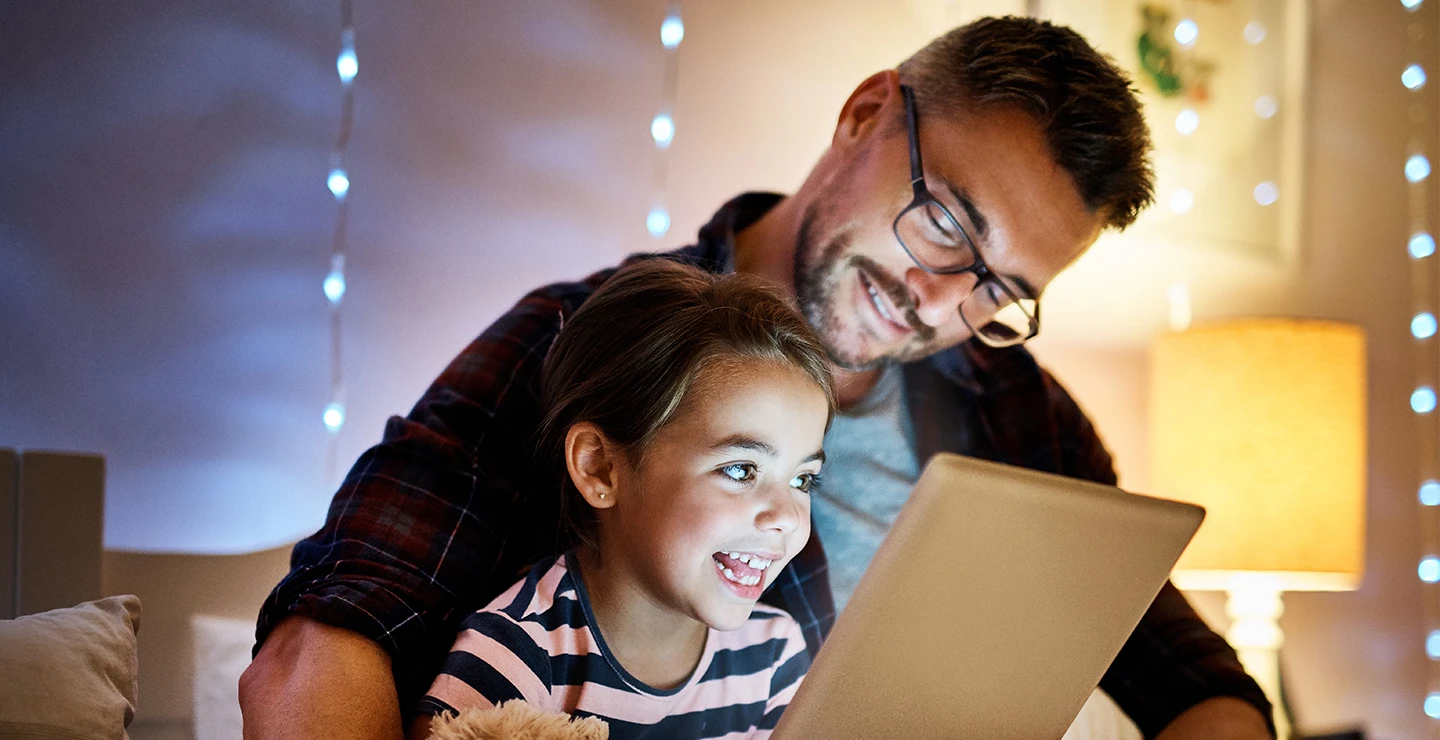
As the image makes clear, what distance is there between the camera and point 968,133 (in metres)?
1.28

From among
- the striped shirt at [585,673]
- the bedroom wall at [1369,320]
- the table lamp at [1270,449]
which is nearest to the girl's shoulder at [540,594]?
the striped shirt at [585,673]

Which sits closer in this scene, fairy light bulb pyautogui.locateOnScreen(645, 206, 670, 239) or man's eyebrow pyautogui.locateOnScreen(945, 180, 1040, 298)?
man's eyebrow pyautogui.locateOnScreen(945, 180, 1040, 298)

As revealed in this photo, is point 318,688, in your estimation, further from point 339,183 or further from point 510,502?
point 339,183

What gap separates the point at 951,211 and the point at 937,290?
0.09m

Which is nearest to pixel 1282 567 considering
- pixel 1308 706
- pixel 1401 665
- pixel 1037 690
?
pixel 1308 706

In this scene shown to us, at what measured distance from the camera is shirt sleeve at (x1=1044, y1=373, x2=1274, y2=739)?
4.28 feet

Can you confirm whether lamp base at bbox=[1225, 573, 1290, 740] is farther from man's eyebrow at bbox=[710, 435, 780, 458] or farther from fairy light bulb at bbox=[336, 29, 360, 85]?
fairy light bulb at bbox=[336, 29, 360, 85]

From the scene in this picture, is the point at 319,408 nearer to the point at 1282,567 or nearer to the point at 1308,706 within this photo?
the point at 1282,567

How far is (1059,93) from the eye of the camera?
4.20 feet

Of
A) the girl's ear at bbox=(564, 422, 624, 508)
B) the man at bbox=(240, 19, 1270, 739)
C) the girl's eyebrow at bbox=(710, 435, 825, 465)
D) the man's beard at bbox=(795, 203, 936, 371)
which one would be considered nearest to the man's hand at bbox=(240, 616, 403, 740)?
the man at bbox=(240, 19, 1270, 739)

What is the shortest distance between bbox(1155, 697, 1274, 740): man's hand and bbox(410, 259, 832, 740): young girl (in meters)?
0.49

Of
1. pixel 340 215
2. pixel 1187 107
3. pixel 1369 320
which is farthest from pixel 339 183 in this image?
pixel 1369 320

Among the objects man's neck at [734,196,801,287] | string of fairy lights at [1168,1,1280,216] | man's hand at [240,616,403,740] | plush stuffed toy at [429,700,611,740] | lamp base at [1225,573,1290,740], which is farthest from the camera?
string of fairy lights at [1168,1,1280,216]

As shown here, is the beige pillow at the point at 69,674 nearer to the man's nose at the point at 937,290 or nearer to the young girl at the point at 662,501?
the young girl at the point at 662,501
